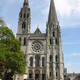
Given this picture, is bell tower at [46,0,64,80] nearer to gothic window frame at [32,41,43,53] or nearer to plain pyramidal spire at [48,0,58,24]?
A: plain pyramidal spire at [48,0,58,24]

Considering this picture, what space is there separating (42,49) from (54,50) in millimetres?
3688

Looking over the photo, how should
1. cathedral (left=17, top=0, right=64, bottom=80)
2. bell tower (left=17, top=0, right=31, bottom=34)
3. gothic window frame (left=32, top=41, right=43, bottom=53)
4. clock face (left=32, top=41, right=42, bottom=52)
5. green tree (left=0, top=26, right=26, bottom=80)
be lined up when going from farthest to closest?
bell tower (left=17, top=0, right=31, bottom=34) → clock face (left=32, top=41, right=42, bottom=52) → gothic window frame (left=32, top=41, right=43, bottom=53) → cathedral (left=17, top=0, right=64, bottom=80) → green tree (left=0, top=26, right=26, bottom=80)

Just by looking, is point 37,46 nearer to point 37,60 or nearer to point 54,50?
point 37,60

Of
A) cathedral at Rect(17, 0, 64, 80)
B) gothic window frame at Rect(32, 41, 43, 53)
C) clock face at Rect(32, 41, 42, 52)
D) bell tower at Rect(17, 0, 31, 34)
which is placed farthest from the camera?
bell tower at Rect(17, 0, 31, 34)

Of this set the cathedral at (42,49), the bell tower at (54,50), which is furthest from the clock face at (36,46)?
the bell tower at (54,50)

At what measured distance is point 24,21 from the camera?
65.4 metres

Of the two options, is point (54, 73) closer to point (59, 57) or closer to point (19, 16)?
point (59, 57)

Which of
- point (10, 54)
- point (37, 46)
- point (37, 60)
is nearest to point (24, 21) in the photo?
point (37, 46)

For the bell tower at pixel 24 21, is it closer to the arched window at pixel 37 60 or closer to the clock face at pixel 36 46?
the clock face at pixel 36 46

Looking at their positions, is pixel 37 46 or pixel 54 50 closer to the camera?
pixel 54 50

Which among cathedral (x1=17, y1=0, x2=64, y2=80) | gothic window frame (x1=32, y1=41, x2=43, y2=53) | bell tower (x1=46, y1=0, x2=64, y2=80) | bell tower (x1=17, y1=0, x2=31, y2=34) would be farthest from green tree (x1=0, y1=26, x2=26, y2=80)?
bell tower (x1=17, y1=0, x2=31, y2=34)

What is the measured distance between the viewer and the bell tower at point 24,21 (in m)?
64.4

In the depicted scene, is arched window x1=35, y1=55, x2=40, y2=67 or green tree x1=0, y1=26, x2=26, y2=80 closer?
green tree x1=0, y1=26, x2=26, y2=80

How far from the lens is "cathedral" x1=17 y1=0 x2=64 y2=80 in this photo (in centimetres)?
6072
